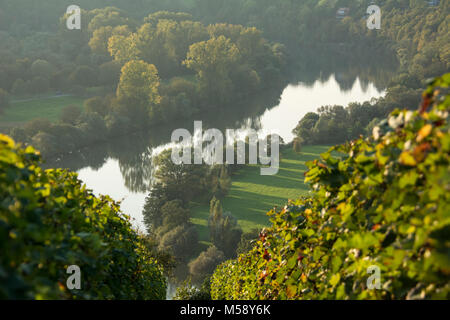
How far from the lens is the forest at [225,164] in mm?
2213

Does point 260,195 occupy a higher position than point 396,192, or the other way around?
point 396,192

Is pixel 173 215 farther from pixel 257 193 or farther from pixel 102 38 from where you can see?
pixel 102 38

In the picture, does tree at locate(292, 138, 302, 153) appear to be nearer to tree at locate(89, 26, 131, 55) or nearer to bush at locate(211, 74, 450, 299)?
tree at locate(89, 26, 131, 55)

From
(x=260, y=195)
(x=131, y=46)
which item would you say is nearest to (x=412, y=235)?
(x=260, y=195)

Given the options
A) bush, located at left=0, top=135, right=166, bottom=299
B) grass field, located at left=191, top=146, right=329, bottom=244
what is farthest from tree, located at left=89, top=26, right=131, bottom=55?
bush, located at left=0, top=135, right=166, bottom=299

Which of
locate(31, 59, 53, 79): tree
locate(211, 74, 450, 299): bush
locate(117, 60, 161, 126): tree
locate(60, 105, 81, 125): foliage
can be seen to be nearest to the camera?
locate(211, 74, 450, 299): bush

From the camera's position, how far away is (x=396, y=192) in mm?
2301

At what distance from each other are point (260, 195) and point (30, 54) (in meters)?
33.7

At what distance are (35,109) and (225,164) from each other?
19.3m

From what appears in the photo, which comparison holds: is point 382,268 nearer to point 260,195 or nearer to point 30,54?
point 260,195

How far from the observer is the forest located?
2213 millimetres

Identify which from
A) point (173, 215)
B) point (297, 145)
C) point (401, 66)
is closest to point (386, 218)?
point (173, 215)

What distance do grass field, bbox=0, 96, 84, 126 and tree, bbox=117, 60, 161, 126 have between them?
5.70 metres

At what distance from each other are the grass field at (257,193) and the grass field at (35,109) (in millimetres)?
17190
